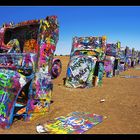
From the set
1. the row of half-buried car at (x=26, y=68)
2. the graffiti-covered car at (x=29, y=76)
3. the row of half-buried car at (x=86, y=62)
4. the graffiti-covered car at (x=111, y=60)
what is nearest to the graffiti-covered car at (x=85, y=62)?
the row of half-buried car at (x=86, y=62)

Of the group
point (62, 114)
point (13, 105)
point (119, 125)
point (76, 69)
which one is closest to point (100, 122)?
point (119, 125)

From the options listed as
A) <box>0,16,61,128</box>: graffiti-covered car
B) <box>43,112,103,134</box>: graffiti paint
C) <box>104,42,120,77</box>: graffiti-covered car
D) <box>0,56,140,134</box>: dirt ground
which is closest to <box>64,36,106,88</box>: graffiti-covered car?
<box>0,56,140,134</box>: dirt ground

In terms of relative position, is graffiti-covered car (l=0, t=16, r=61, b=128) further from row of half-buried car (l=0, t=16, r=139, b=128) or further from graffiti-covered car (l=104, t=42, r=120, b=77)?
graffiti-covered car (l=104, t=42, r=120, b=77)

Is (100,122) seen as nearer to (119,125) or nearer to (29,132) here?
(119,125)

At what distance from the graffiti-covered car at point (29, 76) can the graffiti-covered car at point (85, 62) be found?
5666 millimetres

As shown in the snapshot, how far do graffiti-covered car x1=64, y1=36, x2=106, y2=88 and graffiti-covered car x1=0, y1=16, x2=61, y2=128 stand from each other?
5666mm

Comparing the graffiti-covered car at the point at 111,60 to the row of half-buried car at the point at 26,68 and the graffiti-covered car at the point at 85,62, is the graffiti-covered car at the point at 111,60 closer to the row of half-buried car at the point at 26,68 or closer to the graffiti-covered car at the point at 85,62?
the graffiti-covered car at the point at 85,62

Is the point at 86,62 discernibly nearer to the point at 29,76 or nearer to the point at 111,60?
the point at 29,76

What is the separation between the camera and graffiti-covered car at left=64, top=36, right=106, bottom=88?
1567 cm

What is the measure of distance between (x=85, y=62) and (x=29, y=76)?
Answer: 26.6ft

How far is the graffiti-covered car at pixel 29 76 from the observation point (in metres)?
7.75

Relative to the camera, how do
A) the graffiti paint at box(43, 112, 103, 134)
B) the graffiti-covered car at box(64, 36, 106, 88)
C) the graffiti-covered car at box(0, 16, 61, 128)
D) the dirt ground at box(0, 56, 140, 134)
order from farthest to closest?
1. the graffiti-covered car at box(64, 36, 106, 88)
2. the graffiti-covered car at box(0, 16, 61, 128)
3. the dirt ground at box(0, 56, 140, 134)
4. the graffiti paint at box(43, 112, 103, 134)

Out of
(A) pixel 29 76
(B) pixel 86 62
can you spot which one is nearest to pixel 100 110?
(A) pixel 29 76

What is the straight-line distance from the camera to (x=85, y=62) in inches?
629
